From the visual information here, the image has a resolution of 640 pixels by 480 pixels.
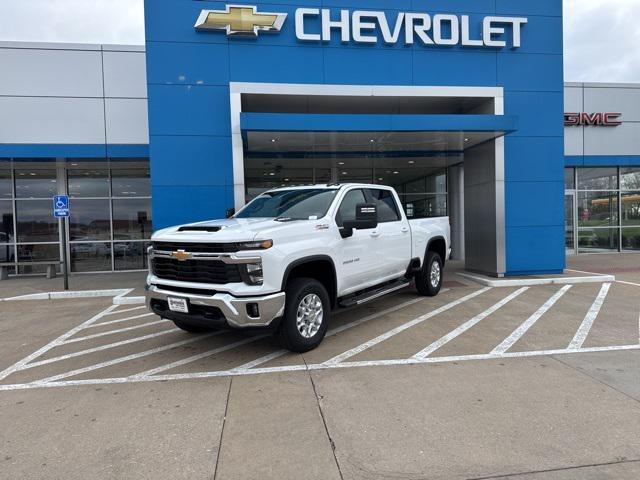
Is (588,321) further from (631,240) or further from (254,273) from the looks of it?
(631,240)

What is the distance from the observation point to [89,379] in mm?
4801

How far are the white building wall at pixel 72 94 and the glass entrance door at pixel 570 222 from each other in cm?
1580

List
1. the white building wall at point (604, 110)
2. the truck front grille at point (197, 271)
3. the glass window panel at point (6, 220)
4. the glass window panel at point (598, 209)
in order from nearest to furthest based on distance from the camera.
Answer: the truck front grille at point (197, 271), the glass window panel at point (6, 220), the white building wall at point (604, 110), the glass window panel at point (598, 209)

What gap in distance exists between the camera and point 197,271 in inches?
197

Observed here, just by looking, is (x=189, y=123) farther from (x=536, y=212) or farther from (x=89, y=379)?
(x=536, y=212)

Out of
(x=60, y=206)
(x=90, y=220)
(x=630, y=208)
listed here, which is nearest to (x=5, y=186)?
(x=90, y=220)

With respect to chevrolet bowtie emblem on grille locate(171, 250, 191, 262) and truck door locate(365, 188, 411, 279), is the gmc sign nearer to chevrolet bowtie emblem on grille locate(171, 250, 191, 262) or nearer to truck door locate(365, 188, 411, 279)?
truck door locate(365, 188, 411, 279)

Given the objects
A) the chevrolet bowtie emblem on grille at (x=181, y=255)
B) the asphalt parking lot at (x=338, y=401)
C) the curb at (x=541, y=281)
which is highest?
the chevrolet bowtie emblem on grille at (x=181, y=255)

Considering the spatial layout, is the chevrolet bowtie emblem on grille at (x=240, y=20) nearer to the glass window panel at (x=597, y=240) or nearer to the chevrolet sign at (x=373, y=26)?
the chevrolet sign at (x=373, y=26)

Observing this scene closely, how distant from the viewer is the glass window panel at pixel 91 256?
15250 mm

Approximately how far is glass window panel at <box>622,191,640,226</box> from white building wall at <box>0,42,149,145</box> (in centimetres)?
1824

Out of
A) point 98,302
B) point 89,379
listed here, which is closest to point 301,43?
point 98,302

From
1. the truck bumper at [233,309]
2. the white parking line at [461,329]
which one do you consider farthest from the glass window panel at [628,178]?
the truck bumper at [233,309]

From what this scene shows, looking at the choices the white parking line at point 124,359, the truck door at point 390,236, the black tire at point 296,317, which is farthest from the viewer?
the truck door at point 390,236
